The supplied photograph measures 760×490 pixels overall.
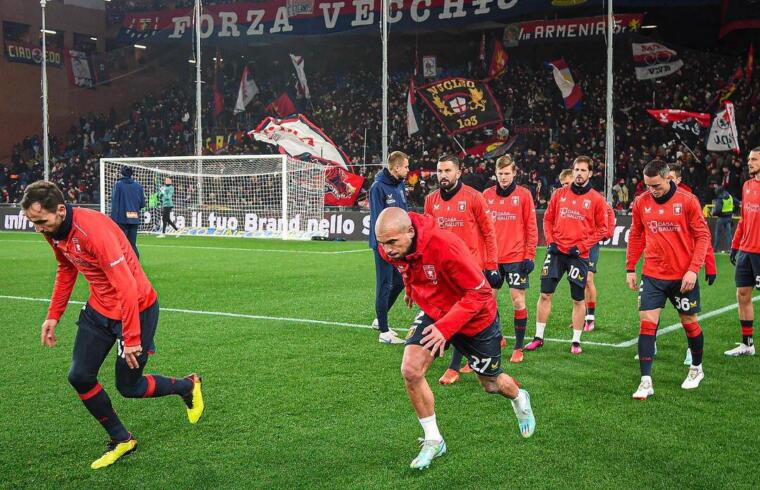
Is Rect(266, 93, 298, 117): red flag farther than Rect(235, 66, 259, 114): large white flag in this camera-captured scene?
No

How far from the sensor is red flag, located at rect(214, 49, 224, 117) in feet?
132

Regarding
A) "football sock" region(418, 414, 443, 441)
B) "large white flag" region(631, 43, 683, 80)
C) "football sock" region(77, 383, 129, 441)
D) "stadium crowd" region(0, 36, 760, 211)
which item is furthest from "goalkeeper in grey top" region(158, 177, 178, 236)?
"football sock" region(418, 414, 443, 441)

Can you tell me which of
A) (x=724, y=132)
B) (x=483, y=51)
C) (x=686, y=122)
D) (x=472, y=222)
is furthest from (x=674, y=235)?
(x=483, y=51)

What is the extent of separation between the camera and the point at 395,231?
15.0 feet

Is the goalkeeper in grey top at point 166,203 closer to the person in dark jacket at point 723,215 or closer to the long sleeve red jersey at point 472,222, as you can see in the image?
the person in dark jacket at point 723,215

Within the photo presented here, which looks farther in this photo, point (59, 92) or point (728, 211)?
point (59, 92)

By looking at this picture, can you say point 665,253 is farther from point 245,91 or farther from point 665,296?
point 245,91

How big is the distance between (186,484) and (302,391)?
2.20m

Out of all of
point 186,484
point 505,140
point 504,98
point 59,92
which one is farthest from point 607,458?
point 59,92

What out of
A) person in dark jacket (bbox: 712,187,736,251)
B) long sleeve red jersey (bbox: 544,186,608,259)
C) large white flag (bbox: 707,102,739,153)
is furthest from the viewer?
large white flag (bbox: 707,102,739,153)

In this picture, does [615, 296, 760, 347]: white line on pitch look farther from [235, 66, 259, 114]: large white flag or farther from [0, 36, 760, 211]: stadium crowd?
[235, 66, 259, 114]: large white flag

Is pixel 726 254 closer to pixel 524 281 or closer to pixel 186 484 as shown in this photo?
pixel 524 281

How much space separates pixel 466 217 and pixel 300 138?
72.9ft

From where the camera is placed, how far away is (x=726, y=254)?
20.5 meters
